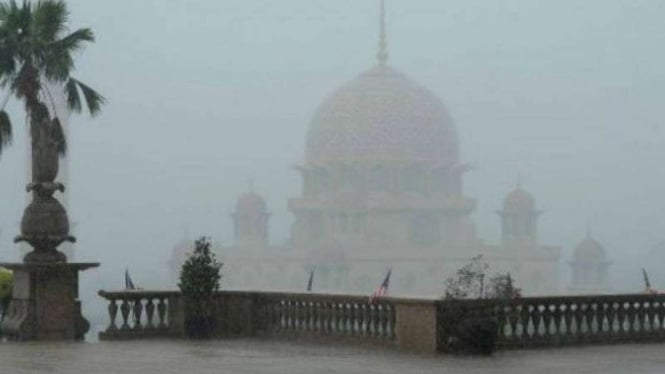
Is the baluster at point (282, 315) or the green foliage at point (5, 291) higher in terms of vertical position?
the green foliage at point (5, 291)

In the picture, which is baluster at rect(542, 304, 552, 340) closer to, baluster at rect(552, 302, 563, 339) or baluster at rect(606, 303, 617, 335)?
baluster at rect(552, 302, 563, 339)

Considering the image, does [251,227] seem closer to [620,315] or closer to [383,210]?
[383,210]

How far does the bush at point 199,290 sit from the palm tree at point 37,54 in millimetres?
3163

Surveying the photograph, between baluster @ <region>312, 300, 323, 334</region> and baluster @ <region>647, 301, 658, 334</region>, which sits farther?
baluster @ <region>312, 300, 323, 334</region>

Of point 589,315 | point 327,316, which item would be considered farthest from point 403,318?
point 589,315

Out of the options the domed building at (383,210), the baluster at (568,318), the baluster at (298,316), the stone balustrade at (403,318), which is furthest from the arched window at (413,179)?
the baluster at (568,318)

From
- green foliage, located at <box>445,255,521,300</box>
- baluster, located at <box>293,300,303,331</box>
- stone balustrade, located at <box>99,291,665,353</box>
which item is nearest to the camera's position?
stone balustrade, located at <box>99,291,665,353</box>

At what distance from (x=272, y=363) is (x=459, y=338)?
10.0ft

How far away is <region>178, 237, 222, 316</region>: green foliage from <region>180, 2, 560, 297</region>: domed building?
513ft

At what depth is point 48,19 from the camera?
31.7 metres

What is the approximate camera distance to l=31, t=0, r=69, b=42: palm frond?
31.5m

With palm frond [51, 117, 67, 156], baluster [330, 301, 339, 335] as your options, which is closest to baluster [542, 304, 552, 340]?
baluster [330, 301, 339, 335]

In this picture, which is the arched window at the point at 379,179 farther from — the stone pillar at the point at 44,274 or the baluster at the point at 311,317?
the baluster at the point at 311,317

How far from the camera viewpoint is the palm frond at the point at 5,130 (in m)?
32.7
